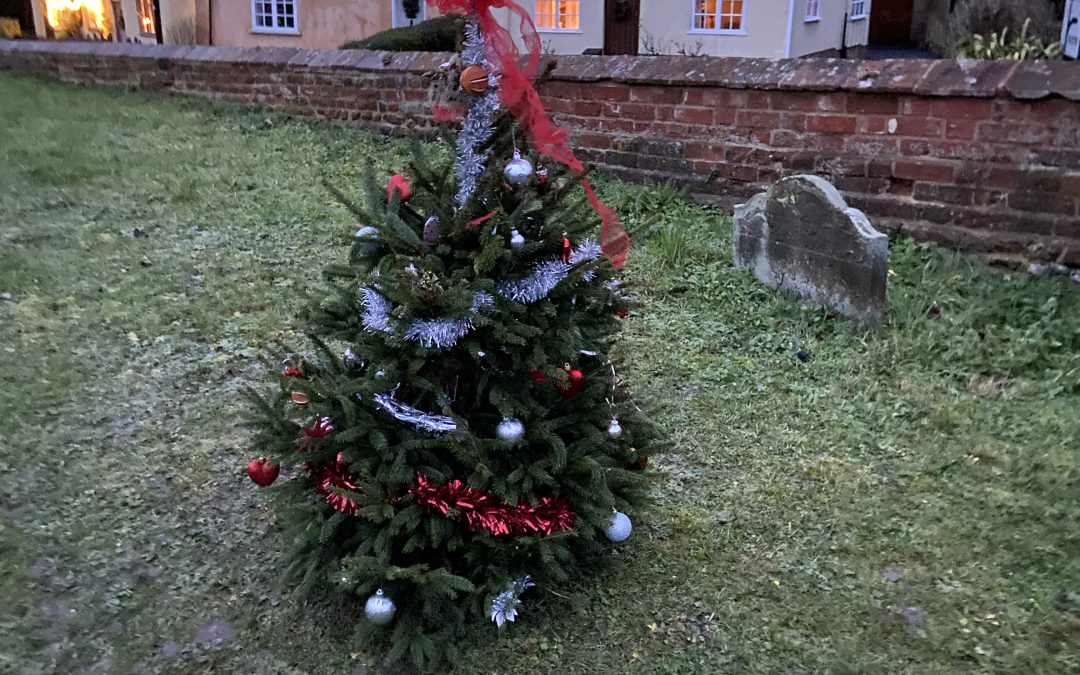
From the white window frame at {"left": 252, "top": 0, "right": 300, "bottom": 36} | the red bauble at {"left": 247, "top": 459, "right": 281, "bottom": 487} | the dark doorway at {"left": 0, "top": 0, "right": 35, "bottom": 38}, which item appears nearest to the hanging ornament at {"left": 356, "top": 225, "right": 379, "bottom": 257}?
the red bauble at {"left": 247, "top": 459, "right": 281, "bottom": 487}

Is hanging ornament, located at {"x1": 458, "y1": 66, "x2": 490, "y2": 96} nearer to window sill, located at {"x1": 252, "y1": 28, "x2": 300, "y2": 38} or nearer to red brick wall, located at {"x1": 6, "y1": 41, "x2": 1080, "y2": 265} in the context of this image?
red brick wall, located at {"x1": 6, "y1": 41, "x2": 1080, "y2": 265}

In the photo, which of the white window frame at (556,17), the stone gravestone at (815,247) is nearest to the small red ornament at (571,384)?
the stone gravestone at (815,247)

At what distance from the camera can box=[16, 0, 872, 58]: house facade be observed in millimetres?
14000

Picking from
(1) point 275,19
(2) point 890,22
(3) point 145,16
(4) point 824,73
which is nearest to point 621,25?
(1) point 275,19

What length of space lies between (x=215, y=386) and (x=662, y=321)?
262 cm

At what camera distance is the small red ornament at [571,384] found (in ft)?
9.36

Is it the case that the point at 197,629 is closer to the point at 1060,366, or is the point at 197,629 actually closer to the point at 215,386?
the point at 215,386

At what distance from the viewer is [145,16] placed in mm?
20094

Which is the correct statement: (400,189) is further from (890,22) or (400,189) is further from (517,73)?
(890,22)

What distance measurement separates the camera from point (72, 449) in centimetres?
388

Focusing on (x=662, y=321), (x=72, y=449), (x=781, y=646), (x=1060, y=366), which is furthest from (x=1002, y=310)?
(x=72, y=449)

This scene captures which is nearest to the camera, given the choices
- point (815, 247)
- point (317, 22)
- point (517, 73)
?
point (517, 73)

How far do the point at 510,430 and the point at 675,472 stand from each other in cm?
138

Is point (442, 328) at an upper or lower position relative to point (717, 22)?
lower
